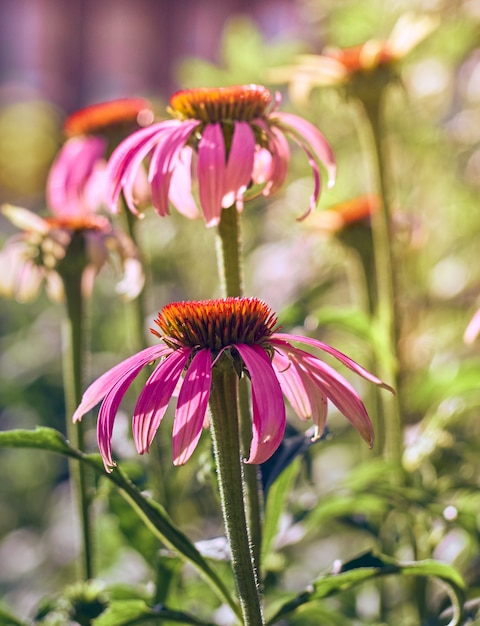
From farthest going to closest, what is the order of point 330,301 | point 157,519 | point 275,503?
1. point 330,301
2. point 275,503
3. point 157,519

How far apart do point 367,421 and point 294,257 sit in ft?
2.50

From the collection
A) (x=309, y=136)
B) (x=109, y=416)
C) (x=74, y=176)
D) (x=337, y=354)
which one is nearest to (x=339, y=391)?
(x=337, y=354)

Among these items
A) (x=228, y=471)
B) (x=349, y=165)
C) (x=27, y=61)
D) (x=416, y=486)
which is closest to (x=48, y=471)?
(x=349, y=165)

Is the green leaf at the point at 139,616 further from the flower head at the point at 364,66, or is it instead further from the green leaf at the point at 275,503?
the flower head at the point at 364,66

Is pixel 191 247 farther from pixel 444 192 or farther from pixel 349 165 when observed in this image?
pixel 444 192

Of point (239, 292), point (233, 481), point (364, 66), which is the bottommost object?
point (233, 481)

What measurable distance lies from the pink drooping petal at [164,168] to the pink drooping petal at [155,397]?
14 centimetres

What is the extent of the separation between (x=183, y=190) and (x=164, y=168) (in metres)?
0.09

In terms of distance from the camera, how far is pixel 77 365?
2.59 ft

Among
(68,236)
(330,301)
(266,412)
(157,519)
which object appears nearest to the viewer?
(266,412)

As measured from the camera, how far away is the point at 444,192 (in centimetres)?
153

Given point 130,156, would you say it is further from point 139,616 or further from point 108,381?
point 139,616

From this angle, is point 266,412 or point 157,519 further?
Result: point 157,519

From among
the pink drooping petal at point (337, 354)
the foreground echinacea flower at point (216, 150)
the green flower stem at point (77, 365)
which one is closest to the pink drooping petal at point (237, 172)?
the foreground echinacea flower at point (216, 150)
